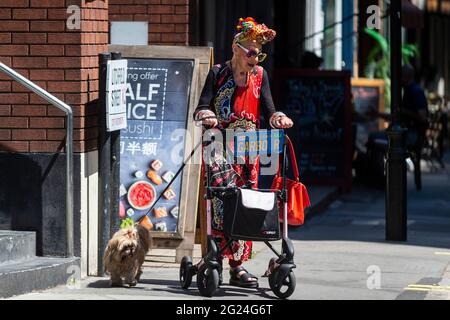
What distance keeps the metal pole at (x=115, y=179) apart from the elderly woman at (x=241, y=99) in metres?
0.98

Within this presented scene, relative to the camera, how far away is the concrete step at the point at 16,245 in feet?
28.9

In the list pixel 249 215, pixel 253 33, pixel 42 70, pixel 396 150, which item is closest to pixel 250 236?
pixel 249 215

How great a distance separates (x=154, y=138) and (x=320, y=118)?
626 centimetres

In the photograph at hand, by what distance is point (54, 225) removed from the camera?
30.2ft

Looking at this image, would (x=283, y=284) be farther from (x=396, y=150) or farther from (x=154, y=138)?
(x=396, y=150)

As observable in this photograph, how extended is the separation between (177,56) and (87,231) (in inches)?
71.5

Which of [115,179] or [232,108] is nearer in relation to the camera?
[232,108]

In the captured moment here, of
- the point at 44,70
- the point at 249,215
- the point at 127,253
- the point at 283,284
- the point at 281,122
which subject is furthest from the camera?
the point at 44,70

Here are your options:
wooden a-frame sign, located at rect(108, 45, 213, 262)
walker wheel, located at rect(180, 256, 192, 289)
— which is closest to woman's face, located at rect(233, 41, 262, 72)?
wooden a-frame sign, located at rect(108, 45, 213, 262)

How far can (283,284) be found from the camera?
28.3 ft

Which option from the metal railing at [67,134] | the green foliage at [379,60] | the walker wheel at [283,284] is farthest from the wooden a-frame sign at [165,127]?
the green foliage at [379,60]

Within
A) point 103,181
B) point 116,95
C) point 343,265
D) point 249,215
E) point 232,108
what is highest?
point 116,95

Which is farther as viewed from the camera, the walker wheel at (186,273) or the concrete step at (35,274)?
the walker wheel at (186,273)

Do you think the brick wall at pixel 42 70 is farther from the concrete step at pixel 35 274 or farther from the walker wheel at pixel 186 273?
the walker wheel at pixel 186 273
